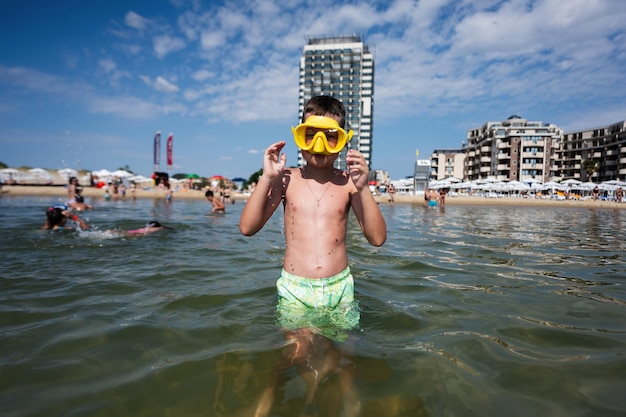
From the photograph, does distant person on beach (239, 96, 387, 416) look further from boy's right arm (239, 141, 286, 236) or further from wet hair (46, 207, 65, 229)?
wet hair (46, 207, 65, 229)

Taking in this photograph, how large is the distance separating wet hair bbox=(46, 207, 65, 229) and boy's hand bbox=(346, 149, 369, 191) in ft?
30.4

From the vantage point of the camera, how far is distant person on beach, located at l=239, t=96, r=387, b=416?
2.46 meters

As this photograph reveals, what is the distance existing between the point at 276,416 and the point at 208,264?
13.2ft

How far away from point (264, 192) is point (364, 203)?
752mm

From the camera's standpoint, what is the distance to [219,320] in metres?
2.97

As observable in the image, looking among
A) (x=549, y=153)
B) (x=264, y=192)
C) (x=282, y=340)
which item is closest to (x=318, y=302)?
(x=282, y=340)

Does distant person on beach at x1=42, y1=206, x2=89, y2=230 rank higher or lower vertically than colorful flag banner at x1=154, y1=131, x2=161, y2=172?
lower

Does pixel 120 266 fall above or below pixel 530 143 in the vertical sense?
below

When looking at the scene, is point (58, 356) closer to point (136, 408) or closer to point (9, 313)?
point (136, 408)

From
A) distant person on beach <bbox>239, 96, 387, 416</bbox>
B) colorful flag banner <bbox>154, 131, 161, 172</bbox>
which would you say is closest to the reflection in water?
Result: distant person on beach <bbox>239, 96, 387, 416</bbox>

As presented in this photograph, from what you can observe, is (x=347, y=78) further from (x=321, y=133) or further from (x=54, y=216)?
(x=321, y=133)

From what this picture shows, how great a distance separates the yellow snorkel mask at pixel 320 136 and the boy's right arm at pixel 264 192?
19 centimetres

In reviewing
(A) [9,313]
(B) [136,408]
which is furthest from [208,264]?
(B) [136,408]

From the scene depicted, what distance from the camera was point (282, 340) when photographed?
95.4 inches
